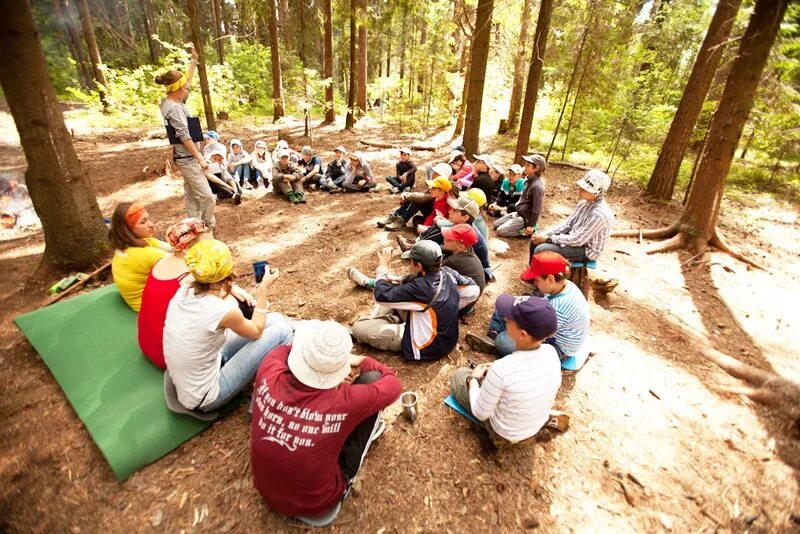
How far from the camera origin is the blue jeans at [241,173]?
938 centimetres

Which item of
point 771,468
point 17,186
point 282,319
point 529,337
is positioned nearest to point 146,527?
point 282,319

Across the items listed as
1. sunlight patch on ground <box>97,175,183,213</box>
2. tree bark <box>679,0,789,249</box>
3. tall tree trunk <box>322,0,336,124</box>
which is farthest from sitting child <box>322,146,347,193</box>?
tree bark <box>679,0,789,249</box>

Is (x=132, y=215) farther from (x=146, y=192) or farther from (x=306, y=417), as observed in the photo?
(x=146, y=192)

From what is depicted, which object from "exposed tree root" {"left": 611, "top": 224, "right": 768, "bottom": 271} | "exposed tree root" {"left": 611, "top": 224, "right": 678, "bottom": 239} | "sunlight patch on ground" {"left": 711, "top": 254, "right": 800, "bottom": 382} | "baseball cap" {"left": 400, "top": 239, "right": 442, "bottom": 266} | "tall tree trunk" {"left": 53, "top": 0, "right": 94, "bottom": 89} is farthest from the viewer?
"tall tree trunk" {"left": 53, "top": 0, "right": 94, "bottom": 89}

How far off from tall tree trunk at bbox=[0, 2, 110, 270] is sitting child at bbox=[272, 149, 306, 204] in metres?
4.23

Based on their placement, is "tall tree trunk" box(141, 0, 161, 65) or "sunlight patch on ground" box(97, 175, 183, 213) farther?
"tall tree trunk" box(141, 0, 161, 65)

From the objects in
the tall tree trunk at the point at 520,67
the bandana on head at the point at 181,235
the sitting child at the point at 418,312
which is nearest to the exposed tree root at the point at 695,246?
the sitting child at the point at 418,312

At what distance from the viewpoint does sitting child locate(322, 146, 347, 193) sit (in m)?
9.45

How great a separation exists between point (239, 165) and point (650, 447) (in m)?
9.73

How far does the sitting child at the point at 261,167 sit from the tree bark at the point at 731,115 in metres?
9.38

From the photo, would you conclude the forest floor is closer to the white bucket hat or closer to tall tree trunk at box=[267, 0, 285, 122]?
the white bucket hat

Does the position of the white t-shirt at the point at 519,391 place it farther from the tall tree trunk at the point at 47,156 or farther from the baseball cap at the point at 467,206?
the tall tree trunk at the point at 47,156

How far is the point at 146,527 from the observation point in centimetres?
242

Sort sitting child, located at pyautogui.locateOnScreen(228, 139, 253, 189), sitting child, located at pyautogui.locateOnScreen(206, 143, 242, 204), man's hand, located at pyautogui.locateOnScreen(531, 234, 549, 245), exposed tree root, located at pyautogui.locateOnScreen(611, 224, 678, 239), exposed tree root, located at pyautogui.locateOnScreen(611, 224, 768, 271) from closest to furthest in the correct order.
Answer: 1. man's hand, located at pyautogui.locateOnScreen(531, 234, 549, 245)
2. exposed tree root, located at pyautogui.locateOnScreen(611, 224, 768, 271)
3. exposed tree root, located at pyautogui.locateOnScreen(611, 224, 678, 239)
4. sitting child, located at pyautogui.locateOnScreen(206, 143, 242, 204)
5. sitting child, located at pyautogui.locateOnScreen(228, 139, 253, 189)
